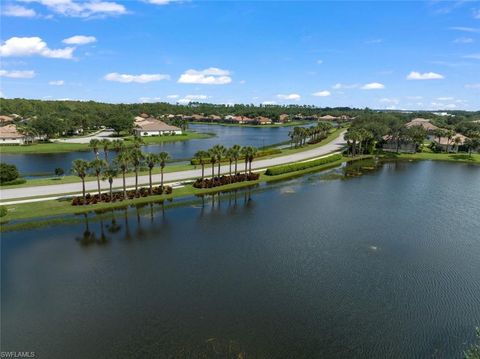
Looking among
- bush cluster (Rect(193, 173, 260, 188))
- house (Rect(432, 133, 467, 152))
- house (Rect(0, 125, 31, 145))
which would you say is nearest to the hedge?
bush cluster (Rect(193, 173, 260, 188))

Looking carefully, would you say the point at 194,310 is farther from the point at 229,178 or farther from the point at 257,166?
the point at 257,166

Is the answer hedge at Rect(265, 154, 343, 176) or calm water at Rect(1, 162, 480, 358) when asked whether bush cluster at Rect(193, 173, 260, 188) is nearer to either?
hedge at Rect(265, 154, 343, 176)

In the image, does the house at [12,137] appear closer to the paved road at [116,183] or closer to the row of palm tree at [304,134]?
the paved road at [116,183]

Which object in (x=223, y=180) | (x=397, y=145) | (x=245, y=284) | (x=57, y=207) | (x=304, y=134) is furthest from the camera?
(x=304, y=134)

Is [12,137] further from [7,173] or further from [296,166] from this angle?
[296,166]

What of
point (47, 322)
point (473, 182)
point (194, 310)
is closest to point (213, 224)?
point (194, 310)

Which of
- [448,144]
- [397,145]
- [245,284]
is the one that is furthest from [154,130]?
[245,284]

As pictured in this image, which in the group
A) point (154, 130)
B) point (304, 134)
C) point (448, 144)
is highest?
point (304, 134)
